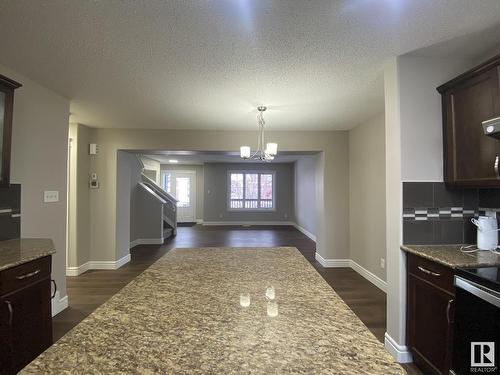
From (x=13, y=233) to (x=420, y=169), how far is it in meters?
3.55

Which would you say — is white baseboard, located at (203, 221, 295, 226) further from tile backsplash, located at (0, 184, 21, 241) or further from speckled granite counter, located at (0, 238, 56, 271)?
speckled granite counter, located at (0, 238, 56, 271)

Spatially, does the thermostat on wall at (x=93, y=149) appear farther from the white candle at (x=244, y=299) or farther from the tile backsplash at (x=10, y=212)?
the white candle at (x=244, y=299)

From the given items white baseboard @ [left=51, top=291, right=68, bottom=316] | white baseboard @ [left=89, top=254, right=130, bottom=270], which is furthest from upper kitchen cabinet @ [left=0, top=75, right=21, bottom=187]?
white baseboard @ [left=89, top=254, right=130, bottom=270]

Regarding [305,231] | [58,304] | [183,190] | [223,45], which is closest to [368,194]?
[223,45]

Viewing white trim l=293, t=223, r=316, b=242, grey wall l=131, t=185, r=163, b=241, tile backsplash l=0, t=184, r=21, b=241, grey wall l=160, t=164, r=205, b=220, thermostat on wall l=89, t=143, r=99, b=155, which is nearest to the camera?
tile backsplash l=0, t=184, r=21, b=241

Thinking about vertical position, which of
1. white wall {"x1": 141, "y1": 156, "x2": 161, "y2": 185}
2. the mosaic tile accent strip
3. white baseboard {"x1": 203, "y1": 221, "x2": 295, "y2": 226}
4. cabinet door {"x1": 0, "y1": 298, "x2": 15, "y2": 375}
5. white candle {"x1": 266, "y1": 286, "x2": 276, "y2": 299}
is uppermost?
white wall {"x1": 141, "y1": 156, "x2": 161, "y2": 185}

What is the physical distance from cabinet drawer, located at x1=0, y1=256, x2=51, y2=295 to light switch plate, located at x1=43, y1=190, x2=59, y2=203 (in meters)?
1.11

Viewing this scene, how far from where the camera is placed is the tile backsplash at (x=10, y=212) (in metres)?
2.24

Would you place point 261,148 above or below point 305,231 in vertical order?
above

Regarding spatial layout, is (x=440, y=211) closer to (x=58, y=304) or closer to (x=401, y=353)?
(x=401, y=353)

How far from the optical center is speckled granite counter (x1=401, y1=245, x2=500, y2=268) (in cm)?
163

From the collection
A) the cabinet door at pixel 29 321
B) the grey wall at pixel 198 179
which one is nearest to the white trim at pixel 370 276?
the cabinet door at pixel 29 321

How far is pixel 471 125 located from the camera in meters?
1.87

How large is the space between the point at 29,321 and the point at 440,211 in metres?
3.14
